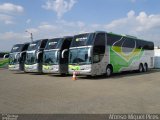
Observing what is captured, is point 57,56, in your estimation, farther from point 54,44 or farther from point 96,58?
point 96,58

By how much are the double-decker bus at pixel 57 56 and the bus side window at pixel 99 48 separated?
3599 millimetres

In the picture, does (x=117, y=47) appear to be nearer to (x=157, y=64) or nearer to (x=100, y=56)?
(x=100, y=56)

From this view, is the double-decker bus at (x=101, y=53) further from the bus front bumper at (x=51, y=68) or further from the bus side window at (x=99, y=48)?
the bus front bumper at (x=51, y=68)

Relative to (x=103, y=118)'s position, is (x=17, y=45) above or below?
above

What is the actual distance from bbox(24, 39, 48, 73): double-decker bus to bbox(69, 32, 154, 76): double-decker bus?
526 cm

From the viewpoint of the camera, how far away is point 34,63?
25.3 metres

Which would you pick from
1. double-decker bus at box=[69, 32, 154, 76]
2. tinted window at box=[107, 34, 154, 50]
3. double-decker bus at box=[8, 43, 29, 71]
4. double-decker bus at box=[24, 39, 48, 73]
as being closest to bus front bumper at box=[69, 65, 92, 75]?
double-decker bus at box=[69, 32, 154, 76]

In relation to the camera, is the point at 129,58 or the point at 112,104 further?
the point at 129,58

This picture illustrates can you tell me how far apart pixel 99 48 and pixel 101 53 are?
0.51 m

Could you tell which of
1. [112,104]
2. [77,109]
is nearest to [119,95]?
[112,104]

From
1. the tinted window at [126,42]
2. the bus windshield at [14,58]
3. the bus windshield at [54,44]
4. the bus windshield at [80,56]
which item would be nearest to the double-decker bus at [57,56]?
the bus windshield at [54,44]

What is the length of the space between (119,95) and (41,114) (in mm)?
4620

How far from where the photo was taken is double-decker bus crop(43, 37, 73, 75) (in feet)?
73.1

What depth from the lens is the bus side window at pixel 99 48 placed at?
19484 millimetres
